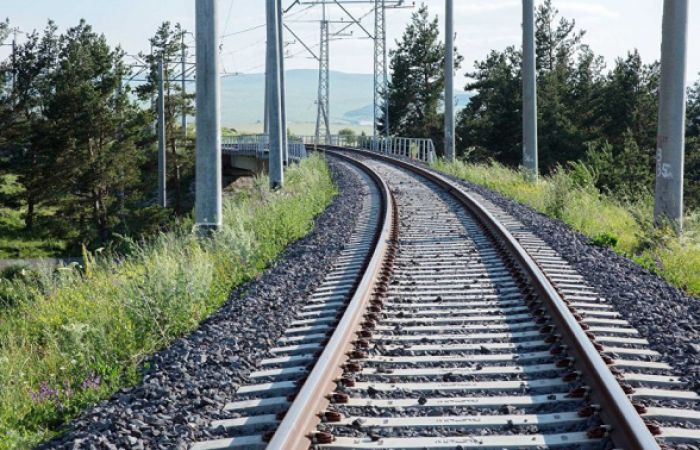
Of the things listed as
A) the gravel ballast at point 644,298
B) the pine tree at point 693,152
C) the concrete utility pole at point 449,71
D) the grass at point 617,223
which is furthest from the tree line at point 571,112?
the gravel ballast at point 644,298

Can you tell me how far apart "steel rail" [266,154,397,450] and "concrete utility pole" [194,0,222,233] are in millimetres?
3610

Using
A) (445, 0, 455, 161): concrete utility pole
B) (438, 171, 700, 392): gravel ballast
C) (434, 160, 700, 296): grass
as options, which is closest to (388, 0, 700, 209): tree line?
(445, 0, 455, 161): concrete utility pole

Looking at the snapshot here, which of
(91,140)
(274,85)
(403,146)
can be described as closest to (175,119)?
(91,140)

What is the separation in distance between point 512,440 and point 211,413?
5.74ft

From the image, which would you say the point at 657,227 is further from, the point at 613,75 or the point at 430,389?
the point at 613,75

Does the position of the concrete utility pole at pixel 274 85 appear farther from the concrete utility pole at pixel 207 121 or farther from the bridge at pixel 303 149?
the concrete utility pole at pixel 207 121

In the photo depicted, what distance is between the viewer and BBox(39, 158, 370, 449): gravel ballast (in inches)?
195

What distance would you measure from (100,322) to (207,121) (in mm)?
4960

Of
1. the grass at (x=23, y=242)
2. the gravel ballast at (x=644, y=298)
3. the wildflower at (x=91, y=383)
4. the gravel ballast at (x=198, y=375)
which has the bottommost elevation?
the grass at (x=23, y=242)

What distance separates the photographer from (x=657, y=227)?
42.7 ft

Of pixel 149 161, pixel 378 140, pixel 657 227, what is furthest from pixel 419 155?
pixel 149 161

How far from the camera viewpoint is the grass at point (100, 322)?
19.5 ft

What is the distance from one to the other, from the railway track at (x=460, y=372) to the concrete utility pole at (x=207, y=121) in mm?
2717

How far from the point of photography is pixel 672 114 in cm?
1281
